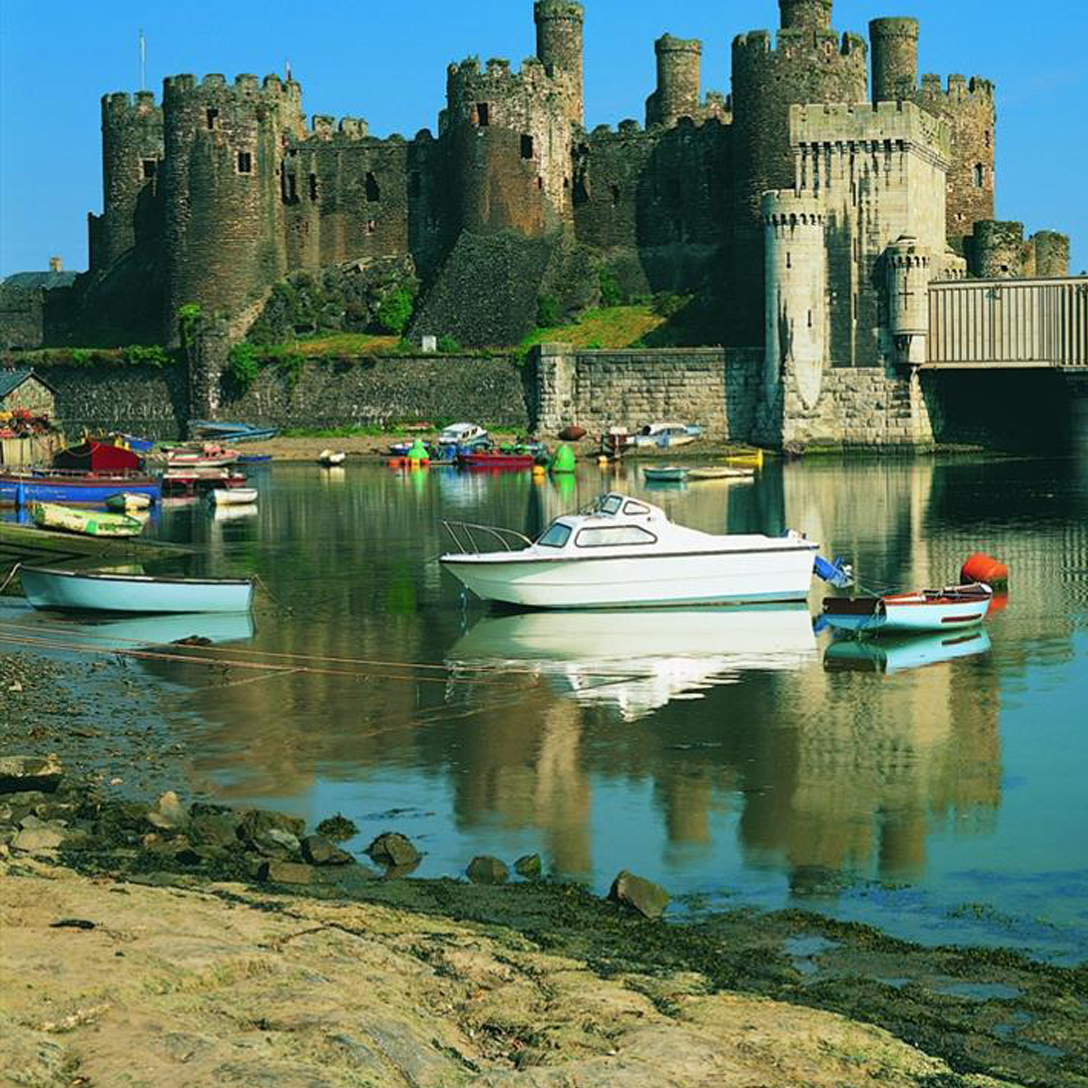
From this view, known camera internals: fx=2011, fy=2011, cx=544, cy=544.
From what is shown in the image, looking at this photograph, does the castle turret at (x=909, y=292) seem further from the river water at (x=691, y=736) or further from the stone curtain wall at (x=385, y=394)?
the river water at (x=691, y=736)

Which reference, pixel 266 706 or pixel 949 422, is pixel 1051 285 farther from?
pixel 266 706

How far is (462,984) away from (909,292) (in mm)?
53190

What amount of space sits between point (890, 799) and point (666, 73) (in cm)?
5996

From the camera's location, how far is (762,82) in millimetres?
66938

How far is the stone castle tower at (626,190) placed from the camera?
6325 centimetres

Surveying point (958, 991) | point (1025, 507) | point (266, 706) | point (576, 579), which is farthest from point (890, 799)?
point (1025, 507)

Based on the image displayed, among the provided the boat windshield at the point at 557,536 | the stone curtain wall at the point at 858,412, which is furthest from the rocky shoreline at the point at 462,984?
the stone curtain wall at the point at 858,412

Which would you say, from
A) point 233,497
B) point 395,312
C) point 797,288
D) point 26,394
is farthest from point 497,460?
point 26,394

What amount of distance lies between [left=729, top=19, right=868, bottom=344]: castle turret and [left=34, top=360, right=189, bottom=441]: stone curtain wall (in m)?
20.6

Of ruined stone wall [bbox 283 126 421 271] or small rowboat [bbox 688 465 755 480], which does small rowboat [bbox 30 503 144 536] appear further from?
ruined stone wall [bbox 283 126 421 271]

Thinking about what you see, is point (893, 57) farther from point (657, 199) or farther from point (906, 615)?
point (906, 615)

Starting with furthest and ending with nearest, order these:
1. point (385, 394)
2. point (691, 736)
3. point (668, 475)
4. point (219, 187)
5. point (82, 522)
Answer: point (219, 187)
point (385, 394)
point (668, 475)
point (82, 522)
point (691, 736)

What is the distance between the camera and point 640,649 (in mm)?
26250

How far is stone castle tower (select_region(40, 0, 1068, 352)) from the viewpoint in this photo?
63.2 m
